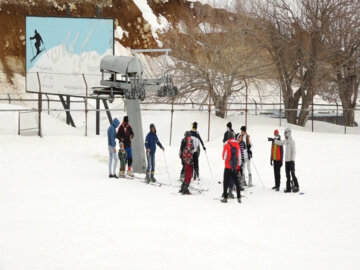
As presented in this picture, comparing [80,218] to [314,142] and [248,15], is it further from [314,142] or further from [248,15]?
[248,15]

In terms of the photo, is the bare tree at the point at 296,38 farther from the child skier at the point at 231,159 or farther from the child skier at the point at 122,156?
the child skier at the point at 231,159

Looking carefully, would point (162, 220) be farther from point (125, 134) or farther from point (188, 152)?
point (125, 134)

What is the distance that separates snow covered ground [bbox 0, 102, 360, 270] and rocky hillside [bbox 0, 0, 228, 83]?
104 feet

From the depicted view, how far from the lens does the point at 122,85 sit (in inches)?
754

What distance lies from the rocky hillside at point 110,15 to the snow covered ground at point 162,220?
31766 mm

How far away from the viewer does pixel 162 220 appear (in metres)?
11.8

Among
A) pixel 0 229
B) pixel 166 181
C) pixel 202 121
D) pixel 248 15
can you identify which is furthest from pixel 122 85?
pixel 248 15

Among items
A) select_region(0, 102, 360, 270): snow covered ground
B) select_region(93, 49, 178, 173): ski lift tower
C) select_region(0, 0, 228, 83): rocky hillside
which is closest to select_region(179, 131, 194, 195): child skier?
select_region(0, 102, 360, 270): snow covered ground

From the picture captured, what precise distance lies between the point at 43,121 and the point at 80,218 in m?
19.6

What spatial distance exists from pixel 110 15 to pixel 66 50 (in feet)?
105

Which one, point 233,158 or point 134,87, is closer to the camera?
point 233,158

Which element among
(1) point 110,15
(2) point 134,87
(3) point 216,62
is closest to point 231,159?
(2) point 134,87

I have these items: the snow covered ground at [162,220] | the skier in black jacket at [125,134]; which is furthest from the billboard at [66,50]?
the skier in black jacket at [125,134]

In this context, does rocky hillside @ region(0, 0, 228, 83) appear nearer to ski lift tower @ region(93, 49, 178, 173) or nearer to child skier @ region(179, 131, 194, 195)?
ski lift tower @ region(93, 49, 178, 173)
